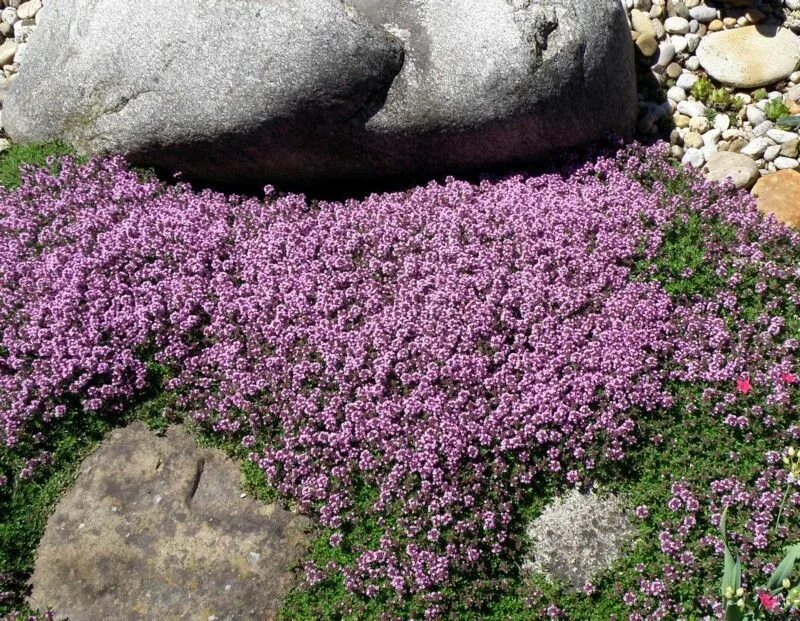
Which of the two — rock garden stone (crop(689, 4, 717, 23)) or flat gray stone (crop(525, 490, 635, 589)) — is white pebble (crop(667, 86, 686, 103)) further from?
flat gray stone (crop(525, 490, 635, 589))

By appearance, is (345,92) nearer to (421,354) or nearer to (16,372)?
(421,354)

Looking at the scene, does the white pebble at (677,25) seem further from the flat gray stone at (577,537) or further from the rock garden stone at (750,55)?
the flat gray stone at (577,537)

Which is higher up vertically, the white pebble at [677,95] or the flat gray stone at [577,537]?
the white pebble at [677,95]

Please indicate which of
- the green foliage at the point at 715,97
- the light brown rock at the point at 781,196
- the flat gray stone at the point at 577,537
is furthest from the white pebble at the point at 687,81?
the flat gray stone at the point at 577,537

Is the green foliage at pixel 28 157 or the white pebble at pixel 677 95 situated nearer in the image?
the green foliage at pixel 28 157

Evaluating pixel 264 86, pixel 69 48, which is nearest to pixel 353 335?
pixel 264 86

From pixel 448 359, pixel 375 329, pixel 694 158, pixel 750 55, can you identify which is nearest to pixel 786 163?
pixel 694 158

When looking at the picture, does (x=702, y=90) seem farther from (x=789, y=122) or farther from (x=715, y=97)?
(x=789, y=122)
